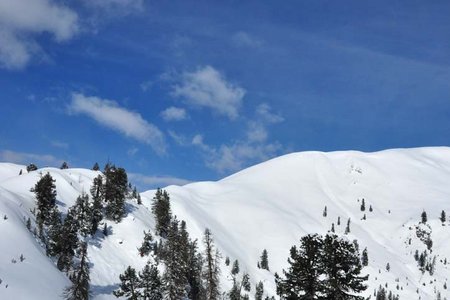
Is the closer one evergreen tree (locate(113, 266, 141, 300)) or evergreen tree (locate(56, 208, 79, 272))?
evergreen tree (locate(113, 266, 141, 300))

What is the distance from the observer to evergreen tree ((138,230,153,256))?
3952 inches

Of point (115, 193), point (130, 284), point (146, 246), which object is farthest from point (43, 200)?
point (130, 284)

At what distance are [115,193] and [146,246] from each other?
689 inches

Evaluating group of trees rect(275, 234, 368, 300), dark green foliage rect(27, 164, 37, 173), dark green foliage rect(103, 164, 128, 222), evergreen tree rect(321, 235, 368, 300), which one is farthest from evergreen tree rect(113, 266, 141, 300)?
dark green foliage rect(27, 164, 37, 173)

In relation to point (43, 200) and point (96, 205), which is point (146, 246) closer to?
point (96, 205)

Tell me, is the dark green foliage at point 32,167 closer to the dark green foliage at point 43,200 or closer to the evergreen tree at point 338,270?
the dark green foliage at point 43,200

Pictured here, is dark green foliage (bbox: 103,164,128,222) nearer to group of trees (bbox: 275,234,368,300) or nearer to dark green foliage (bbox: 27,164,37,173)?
dark green foliage (bbox: 27,164,37,173)

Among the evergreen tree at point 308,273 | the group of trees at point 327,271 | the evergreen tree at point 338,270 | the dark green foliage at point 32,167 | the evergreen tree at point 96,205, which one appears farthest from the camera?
the dark green foliage at point 32,167

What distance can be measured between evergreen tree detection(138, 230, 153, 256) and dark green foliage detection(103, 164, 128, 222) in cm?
902

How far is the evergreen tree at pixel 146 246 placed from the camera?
329ft

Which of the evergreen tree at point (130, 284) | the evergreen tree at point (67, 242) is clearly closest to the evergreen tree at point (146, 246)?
the evergreen tree at point (67, 242)

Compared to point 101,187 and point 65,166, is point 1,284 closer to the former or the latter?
point 101,187

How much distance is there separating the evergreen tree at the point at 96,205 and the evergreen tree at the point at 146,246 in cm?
996

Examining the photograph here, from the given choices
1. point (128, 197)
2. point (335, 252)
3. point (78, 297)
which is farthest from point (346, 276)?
point (128, 197)
